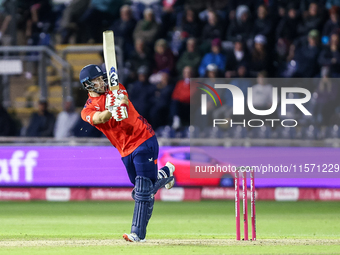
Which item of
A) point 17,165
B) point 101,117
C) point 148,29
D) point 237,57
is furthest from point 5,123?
point 101,117

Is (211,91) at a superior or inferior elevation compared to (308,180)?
superior

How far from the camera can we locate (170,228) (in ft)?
34.4

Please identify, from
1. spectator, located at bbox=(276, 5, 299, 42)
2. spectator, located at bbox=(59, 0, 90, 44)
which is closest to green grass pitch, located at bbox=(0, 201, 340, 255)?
spectator, located at bbox=(276, 5, 299, 42)

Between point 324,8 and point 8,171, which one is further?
point 324,8

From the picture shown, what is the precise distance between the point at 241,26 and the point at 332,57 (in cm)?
236

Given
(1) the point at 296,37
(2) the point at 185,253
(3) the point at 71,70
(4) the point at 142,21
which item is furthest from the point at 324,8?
(2) the point at 185,253

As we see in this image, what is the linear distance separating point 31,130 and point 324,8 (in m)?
7.42

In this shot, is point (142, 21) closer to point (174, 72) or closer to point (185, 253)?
point (174, 72)

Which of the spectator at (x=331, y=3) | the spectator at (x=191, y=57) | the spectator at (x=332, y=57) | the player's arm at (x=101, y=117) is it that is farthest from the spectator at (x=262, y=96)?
the player's arm at (x=101, y=117)

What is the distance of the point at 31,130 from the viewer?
1538 centimetres

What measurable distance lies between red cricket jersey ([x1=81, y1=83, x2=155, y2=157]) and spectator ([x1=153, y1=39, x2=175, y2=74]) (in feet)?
27.0

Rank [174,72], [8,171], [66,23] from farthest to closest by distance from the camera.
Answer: [66,23] → [174,72] → [8,171]

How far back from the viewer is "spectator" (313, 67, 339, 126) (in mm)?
13500

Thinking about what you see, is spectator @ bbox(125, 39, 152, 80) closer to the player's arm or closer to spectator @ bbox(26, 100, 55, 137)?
spectator @ bbox(26, 100, 55, 137)
